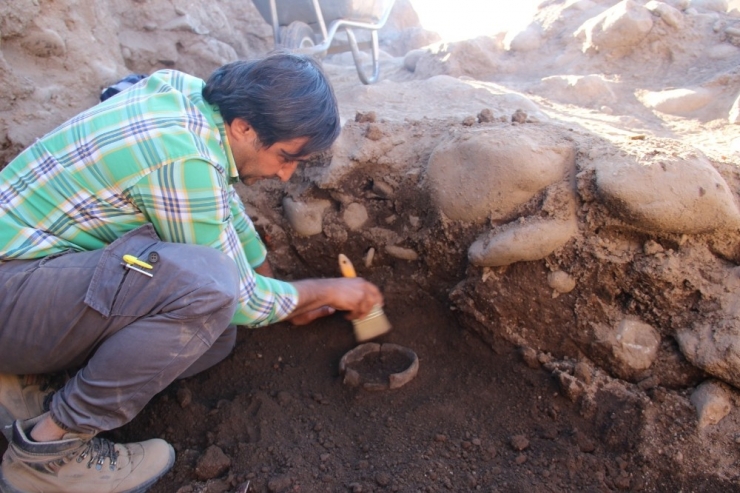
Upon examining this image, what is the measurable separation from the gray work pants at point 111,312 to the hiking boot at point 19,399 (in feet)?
0.56

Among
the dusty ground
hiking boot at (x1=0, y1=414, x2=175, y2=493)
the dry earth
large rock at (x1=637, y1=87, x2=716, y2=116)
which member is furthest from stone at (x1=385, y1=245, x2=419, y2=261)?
large rock at (x1=637, y1=87, x2=716, y2=116)

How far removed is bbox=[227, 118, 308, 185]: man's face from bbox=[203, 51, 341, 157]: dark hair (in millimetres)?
23

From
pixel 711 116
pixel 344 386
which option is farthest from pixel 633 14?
pixel 344 386

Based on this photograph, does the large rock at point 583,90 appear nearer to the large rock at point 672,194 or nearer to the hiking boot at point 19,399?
the large rock at point 672,194

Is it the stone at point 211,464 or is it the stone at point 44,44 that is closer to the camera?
the stone at point 211,464

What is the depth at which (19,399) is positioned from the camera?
1.77 meters

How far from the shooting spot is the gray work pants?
61.9 inches

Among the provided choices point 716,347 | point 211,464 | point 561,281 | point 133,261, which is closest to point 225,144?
point 133,261

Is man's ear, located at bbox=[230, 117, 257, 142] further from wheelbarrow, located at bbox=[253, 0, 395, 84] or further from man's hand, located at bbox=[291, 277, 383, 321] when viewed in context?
wheelbarrow, located at bbox=[253, 0, 395, 84]

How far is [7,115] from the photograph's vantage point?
91.0 inches

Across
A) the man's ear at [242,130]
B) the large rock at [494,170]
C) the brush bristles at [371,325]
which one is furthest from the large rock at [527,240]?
the man's ear at [242,130]

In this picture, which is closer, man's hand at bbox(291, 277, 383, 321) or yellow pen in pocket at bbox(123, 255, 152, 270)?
yellow pen in pocket at bbox(123, 255, 152, 270)

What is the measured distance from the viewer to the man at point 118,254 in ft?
5.16

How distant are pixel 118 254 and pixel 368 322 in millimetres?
1028
